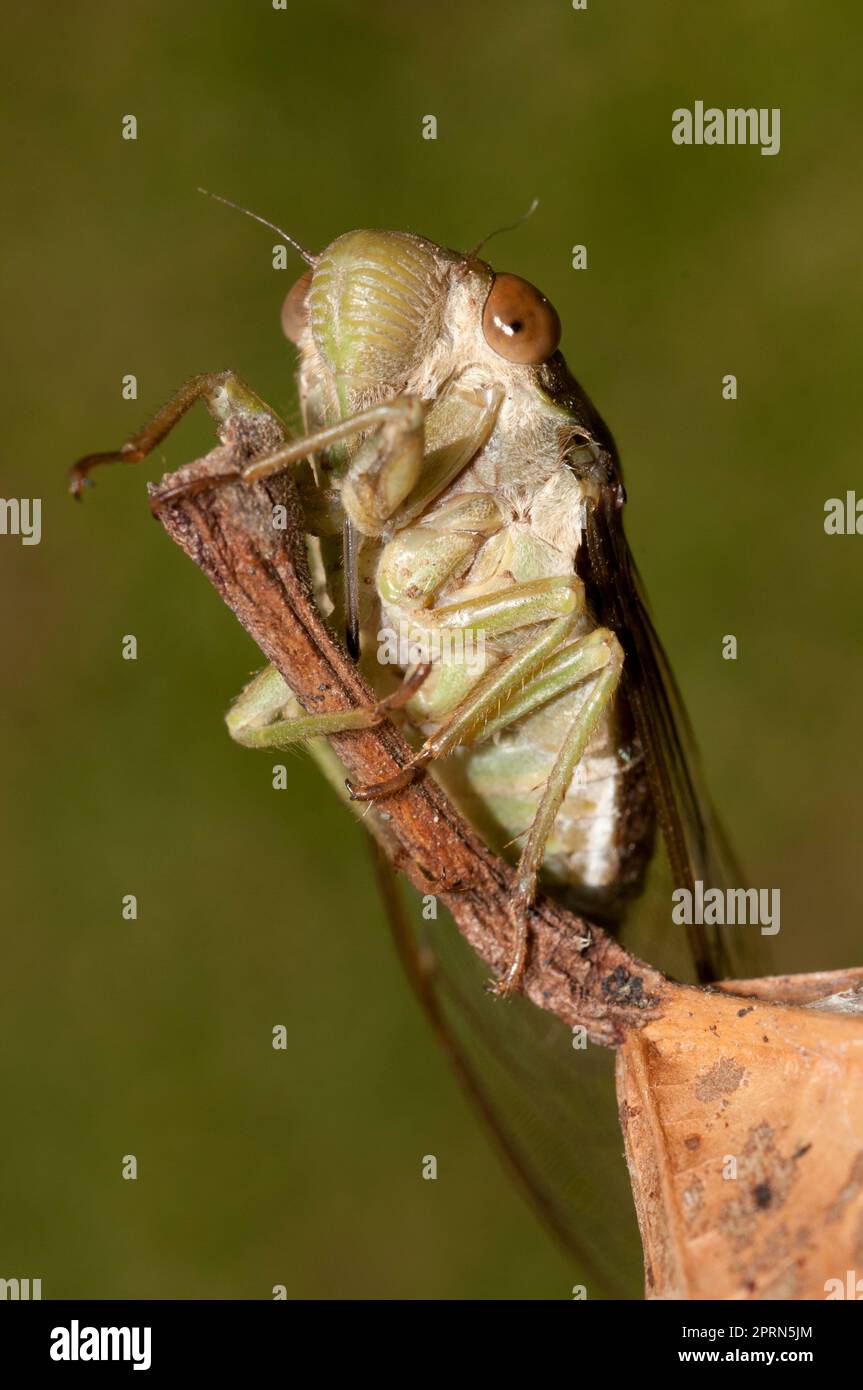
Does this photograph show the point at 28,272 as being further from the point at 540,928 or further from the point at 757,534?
the point at 540,928

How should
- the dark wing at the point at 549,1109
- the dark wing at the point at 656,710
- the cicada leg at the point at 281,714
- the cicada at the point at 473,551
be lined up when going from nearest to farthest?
the cicada leg at the point at 281,714 → the cicada at the point at 473,551 → the dark wing at the point at 656,710 → the dark wing at the point at 549,1109

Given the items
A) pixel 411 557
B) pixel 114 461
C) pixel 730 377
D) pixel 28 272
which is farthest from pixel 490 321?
pixel 28 272

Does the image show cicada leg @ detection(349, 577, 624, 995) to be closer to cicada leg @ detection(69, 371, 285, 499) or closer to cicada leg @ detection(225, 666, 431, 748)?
cicada leg @ detection(225, 666, 431, 748)

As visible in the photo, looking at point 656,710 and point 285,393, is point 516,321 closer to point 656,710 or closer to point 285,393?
point 656,710

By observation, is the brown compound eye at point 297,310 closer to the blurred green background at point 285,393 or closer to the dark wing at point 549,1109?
the dark wing at point 549,1109

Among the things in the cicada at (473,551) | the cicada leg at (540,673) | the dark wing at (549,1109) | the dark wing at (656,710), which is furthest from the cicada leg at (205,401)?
the dark wing at (549,1109)

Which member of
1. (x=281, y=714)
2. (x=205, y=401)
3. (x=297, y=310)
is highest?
(x=297, y=310)

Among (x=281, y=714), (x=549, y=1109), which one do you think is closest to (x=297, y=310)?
(x=281, y=714)
